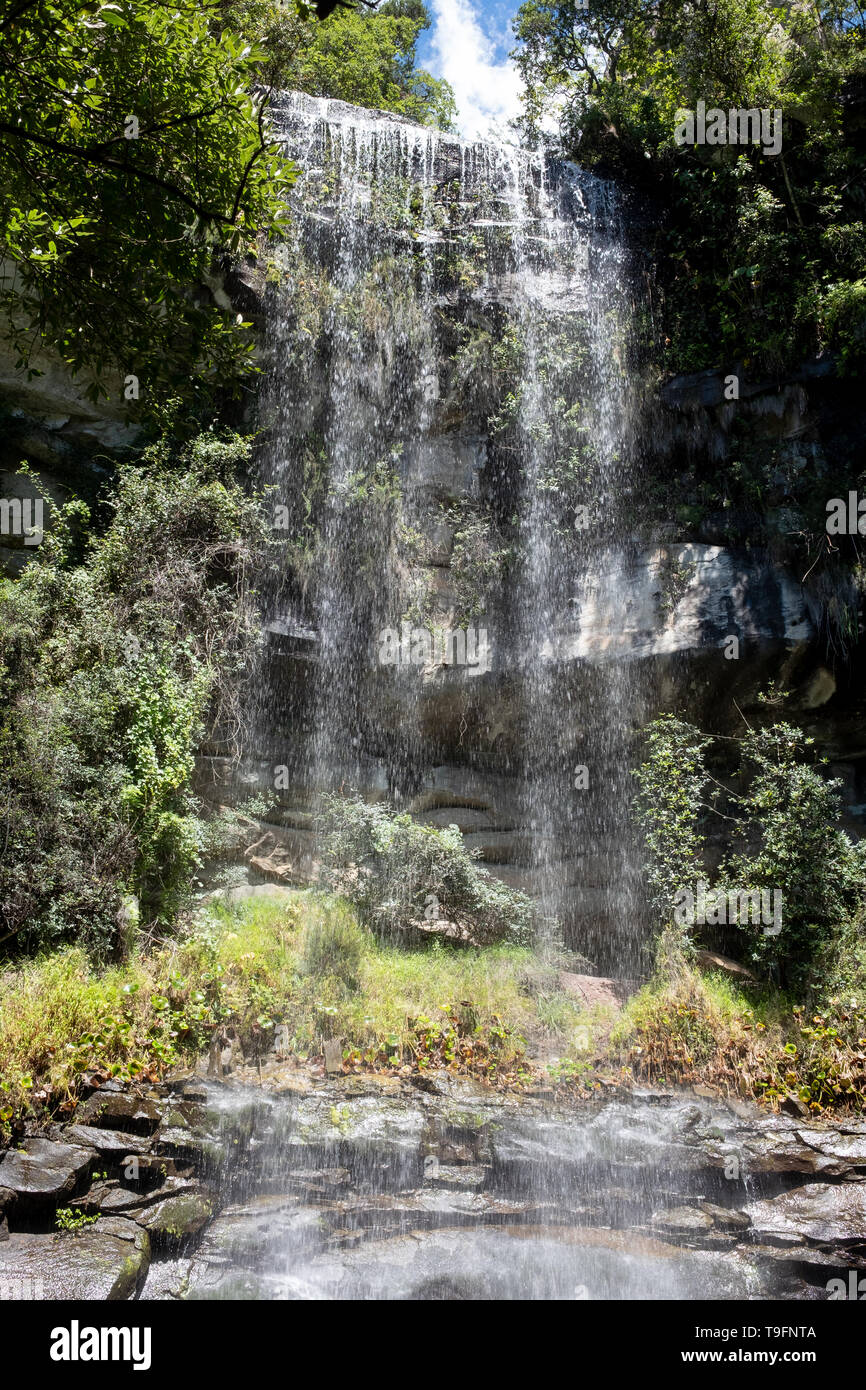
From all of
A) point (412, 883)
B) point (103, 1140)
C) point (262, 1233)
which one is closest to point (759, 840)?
point (412, 883)

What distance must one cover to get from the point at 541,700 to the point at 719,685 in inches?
85.9

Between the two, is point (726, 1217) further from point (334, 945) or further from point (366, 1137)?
point (334, 945)

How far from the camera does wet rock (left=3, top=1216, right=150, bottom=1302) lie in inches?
176

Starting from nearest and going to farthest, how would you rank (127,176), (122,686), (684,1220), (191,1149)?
(127,176) < (684,1220) < (191,1149) < (122,686)

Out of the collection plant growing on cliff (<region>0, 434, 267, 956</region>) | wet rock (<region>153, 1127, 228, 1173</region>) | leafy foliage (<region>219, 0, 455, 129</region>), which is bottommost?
wet rock (<region>153, 1127, 228, 1173</region>)

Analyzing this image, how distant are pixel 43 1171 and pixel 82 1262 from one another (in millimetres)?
871

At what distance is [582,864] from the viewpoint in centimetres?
1064

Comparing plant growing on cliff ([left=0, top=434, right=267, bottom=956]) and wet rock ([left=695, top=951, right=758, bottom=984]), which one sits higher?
plant growing on cliff ([left=0, top=434, right=267, bottom=956])

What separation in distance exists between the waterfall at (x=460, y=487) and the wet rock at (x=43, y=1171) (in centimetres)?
549

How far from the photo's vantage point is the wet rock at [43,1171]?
525 cm

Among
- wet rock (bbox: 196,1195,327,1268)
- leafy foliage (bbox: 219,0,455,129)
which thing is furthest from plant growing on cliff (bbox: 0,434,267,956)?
leafy foliage (bbox: 219,0,455,129)

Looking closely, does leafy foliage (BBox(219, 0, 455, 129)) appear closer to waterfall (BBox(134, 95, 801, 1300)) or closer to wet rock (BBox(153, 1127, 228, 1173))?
waterfall (BBox(134, 95, 801, 1300))

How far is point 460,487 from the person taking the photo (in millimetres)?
11883

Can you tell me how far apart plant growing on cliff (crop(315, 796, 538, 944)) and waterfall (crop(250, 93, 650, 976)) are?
99 cm
